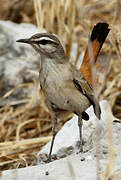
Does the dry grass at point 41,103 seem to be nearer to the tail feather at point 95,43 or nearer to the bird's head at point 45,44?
the tail feather at point 95,43

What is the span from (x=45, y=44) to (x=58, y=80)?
294 mm

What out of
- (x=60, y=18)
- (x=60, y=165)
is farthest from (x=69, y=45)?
(x=60, y=165)

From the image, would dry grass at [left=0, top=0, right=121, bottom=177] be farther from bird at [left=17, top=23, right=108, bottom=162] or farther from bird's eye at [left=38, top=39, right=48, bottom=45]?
bird's eye at [left=38, top=39, right=48, bottom=45]

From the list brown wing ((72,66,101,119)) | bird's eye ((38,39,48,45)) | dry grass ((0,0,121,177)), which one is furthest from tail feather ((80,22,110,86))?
dry grass ((0,0,121,177))

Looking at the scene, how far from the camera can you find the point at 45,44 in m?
3.71

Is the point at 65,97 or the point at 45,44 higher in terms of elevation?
the point at 45,44

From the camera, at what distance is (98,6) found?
8195 mm

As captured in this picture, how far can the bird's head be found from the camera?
3.65 m

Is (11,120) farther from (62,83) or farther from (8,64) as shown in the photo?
(62,83)

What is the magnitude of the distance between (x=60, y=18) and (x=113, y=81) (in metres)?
0.98

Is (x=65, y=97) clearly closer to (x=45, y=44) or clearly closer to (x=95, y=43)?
(x=45, y=44)

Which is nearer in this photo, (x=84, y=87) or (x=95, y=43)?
(x=84, y=87)

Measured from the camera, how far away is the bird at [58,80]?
3658 mm

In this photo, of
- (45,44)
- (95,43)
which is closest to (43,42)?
(45,44)
